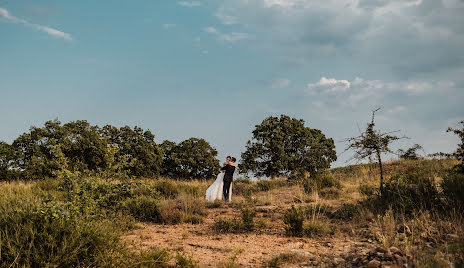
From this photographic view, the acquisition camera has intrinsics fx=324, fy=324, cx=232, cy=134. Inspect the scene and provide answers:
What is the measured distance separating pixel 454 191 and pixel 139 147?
102 ft

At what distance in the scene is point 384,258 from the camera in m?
5.42

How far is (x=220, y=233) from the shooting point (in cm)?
881

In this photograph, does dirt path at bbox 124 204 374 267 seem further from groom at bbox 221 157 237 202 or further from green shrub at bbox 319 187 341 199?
groom at bbox 221 157 237 202

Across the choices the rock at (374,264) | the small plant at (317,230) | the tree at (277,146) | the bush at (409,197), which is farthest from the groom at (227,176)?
the tree at (277,146)

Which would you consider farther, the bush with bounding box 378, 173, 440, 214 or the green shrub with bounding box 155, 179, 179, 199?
the green shrub with bounding box 155, 179, 179, 199

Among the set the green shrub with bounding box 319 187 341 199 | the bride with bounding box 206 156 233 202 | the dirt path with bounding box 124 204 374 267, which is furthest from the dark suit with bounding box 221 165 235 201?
the dirt path with bounding box 124 204 374 267

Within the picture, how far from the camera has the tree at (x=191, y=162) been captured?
122 feet

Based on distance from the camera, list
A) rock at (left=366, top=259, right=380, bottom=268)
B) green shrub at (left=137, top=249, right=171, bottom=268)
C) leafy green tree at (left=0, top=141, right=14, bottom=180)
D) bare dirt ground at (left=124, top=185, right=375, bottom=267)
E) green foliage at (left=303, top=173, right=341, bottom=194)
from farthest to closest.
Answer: leafy green tree at (left=0, top=141, right=14, bottom=180)
green foliage at (left=303, top=173, right=341, bottom=194)
bare dirt ground at (left=124, top=185, right=375, bottom=267)
green shrub at (left=137, top=249, right=171, bottom=268)
rock at (left=366, top=259, right=380, bottom=268)

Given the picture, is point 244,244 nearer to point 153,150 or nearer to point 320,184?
point 320,184

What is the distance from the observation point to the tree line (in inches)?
1103

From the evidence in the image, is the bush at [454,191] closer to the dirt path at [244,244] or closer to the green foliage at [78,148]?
the dirt path at [244,244]

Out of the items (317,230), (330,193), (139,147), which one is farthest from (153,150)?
(317,230)

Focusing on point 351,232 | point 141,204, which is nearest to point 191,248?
point 351,232

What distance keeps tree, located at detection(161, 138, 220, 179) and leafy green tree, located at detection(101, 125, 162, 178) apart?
60.9 inches
